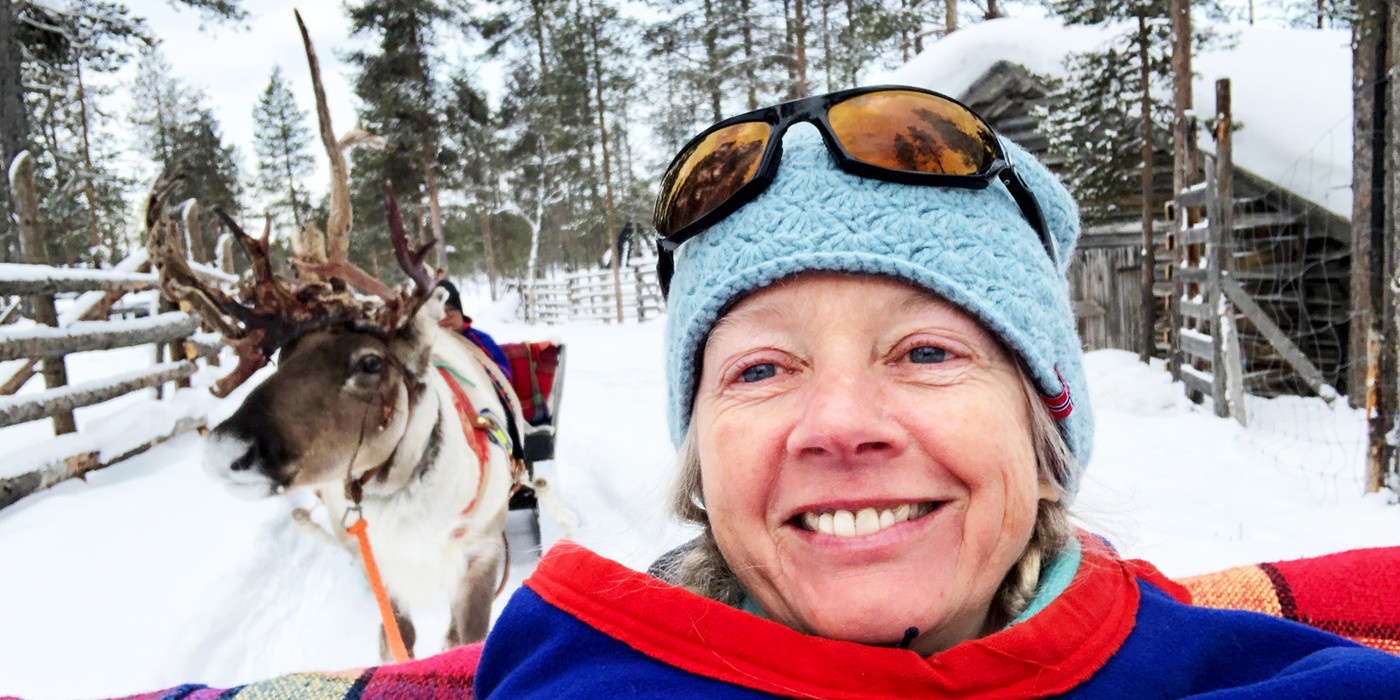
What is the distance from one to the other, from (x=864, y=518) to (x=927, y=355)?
29cm

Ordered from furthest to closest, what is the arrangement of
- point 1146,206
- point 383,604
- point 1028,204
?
point 1146,206
point 383,604
point 1028,204

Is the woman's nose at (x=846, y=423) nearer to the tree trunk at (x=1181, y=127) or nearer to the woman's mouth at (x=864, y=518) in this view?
the woman's mouth at (x=864, y=518)

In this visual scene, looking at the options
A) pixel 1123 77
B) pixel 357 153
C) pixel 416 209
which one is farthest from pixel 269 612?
pixel 357 153

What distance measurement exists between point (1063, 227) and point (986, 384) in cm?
52

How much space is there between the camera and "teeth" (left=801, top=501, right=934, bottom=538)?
1.04 meters

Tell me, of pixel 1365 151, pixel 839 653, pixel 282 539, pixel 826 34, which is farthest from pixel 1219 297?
pixel 826 34

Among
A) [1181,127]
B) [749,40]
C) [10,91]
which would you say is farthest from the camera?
[749,40]

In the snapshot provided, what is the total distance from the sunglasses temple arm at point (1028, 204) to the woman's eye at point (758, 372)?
0.58 meters

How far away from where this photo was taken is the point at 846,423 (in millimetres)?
1009

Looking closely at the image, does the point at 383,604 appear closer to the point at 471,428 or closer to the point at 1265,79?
the point at 471,428

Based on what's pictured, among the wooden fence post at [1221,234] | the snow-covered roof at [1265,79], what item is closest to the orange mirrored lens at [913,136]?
the wooden fence post at [1221,234]

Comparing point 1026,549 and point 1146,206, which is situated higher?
point 1146,206

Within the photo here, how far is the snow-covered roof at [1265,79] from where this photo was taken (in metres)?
7.84

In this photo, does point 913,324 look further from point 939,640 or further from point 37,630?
point 37,630
